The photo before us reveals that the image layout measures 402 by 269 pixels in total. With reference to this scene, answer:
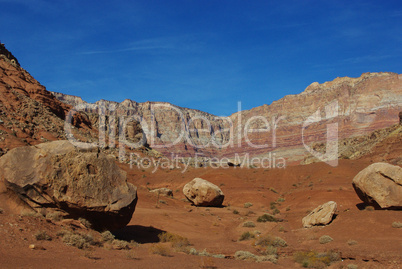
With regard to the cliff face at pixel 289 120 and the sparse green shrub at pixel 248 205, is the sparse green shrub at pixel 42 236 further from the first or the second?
the cliff face at pixel 289 120

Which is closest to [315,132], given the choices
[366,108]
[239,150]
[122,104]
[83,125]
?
[366,108]

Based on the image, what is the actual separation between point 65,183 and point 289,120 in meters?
169

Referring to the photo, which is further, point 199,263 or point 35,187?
point 35,187

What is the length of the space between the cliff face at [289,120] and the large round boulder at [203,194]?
96138 millimetres

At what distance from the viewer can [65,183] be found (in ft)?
34.3

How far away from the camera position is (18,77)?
46250 mm

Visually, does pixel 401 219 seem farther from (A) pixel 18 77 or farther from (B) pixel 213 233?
(A) pixel 18 77

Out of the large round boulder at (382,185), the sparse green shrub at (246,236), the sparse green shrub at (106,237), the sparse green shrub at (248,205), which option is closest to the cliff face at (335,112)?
the sparse green shrub at (248,205)

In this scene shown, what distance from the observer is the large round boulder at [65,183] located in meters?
10.3

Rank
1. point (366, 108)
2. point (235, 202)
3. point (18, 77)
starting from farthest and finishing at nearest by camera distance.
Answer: point (366, 108) → point (18, 77) → point (235, 202)

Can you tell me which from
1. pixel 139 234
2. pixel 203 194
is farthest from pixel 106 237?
pixel 203 194

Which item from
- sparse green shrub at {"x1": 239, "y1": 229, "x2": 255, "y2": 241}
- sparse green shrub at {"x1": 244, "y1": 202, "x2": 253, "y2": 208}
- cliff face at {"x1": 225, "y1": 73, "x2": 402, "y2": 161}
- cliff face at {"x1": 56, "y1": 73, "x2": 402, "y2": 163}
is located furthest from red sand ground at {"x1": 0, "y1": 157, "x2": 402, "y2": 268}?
cliff face at {"x1": 225, "y1": 73, "x2": 402, "y2": 161}

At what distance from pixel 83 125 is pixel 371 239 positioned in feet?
167

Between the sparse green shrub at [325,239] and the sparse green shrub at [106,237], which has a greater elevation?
the sparse green shrub at [106,237]
